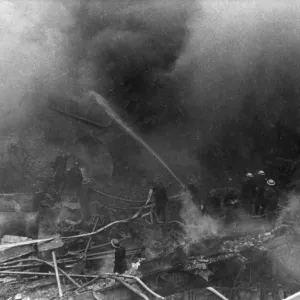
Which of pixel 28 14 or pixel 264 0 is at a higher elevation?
pixel 264 0

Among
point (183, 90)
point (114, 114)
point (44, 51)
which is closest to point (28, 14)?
point (44, 51)

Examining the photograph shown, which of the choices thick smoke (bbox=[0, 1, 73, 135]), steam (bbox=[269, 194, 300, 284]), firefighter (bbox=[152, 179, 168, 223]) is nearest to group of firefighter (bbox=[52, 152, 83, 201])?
firefighter (bbox=[152, 179, 168, 223])

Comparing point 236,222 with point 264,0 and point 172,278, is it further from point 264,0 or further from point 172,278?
point 264,0

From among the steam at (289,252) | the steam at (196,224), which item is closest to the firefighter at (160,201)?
the steam at (196,224)

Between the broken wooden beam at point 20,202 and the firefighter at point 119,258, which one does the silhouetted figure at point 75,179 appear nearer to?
the broken wooden beam at point 20,202

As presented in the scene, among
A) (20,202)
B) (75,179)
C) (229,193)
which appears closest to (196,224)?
(229,193)
